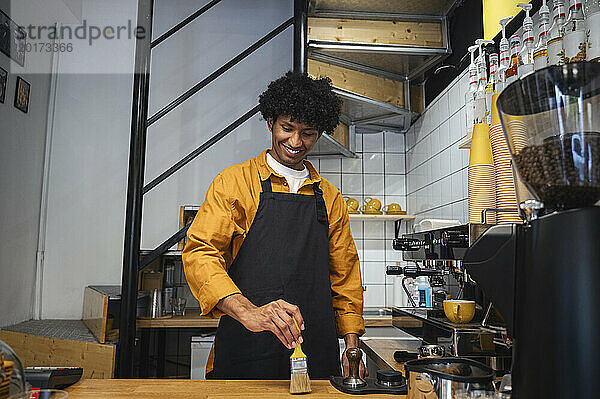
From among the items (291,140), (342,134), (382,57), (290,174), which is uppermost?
(382,57)

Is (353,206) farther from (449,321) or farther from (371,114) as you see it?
(449,321)

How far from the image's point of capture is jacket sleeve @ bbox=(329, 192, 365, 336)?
Result: 1.78 metres

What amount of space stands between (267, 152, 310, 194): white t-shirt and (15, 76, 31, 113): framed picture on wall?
229cm

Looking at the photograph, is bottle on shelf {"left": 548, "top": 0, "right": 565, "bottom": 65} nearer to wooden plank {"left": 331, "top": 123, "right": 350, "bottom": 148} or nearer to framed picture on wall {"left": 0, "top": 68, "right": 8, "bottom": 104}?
wooden plank {"left": 331, "top": 123, "right": 350, "bottom": 148}

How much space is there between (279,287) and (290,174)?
1.26ft

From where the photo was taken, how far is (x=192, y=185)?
12.0ft

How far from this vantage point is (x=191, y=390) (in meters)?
1.19

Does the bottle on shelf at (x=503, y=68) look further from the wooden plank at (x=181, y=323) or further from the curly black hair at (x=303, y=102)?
the wooden plank at (x=181, y=323)

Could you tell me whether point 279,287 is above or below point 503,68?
below

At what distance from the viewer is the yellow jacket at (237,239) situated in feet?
4.63

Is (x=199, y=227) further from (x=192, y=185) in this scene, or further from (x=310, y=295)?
(x=192, y=185)

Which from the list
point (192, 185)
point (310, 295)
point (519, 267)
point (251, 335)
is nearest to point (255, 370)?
point (251, 335)

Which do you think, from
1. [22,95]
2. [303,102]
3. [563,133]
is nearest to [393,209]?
[303,102]

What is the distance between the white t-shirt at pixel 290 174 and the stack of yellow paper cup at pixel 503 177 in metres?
0.64
